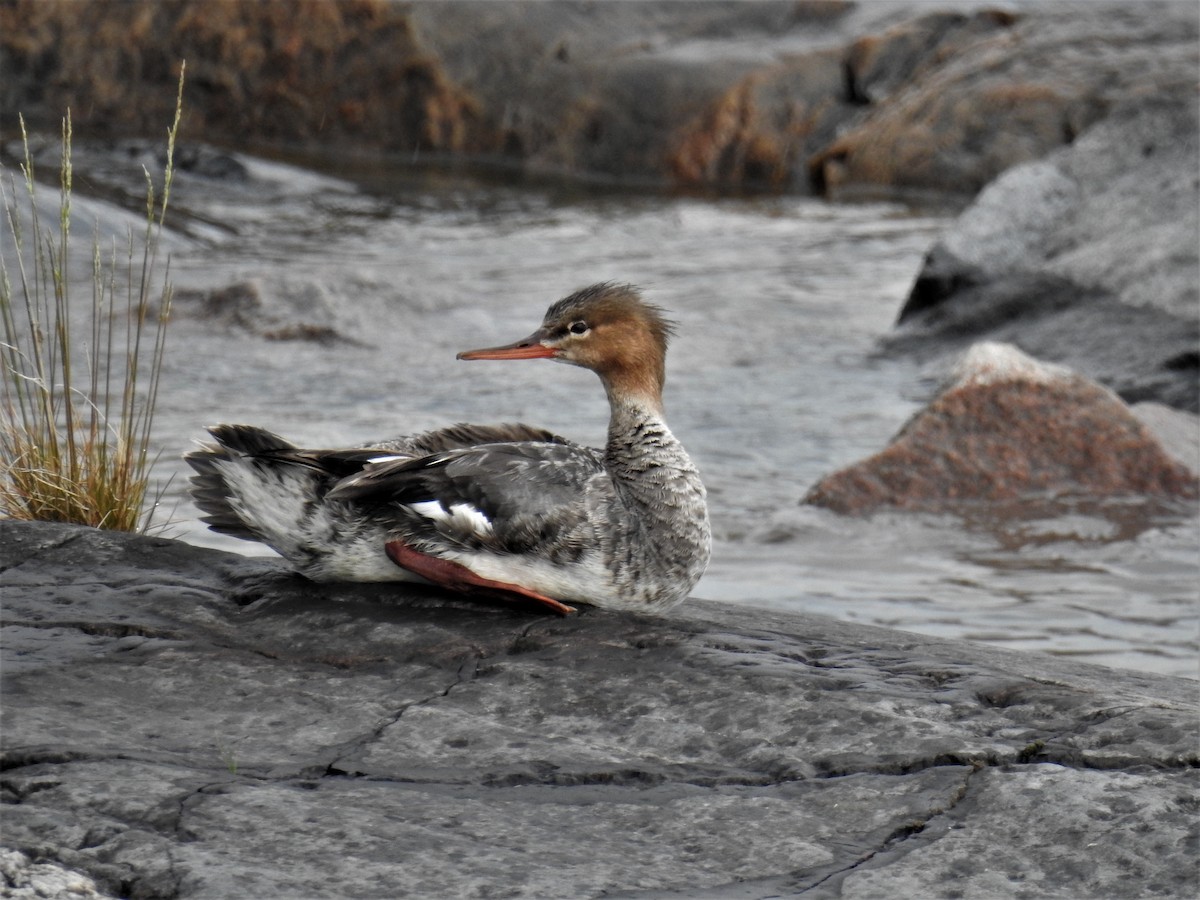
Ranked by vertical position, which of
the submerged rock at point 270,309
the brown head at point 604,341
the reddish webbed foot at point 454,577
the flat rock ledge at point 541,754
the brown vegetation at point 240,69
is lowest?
the flat rock ledge at point 541,754

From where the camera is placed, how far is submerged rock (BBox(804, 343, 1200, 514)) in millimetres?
7371

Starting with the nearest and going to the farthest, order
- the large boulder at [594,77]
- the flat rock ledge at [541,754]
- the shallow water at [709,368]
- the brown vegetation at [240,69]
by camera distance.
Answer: the flat rock ledge at [541,754] → the shallow water at [709,368] → the large boulder at [594,77] → the brown vegetation at [240,69]

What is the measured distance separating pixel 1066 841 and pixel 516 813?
1.05m

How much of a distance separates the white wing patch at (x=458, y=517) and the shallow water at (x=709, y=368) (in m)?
1.00

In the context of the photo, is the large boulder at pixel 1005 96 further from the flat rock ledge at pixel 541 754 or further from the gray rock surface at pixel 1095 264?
the flat rock ledge at pixel 541 754

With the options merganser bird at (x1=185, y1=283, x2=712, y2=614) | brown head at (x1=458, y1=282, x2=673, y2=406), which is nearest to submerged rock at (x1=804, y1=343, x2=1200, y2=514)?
brown head at (x1=458, y1=282, x2=673, y2=406)

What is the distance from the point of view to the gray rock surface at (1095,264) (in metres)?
9.24

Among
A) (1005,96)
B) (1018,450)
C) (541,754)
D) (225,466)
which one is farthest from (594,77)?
(541,754)

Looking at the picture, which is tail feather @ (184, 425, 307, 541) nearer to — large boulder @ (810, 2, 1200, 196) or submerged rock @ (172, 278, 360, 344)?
submerged rock @ (172, 278, 360, 344)

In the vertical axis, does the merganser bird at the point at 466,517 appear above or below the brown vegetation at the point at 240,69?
below

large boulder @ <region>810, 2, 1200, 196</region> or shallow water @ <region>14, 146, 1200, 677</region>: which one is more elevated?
large boulder @ <region>810, 2, 1200, 196</region>

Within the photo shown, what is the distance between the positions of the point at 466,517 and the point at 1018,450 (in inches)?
168

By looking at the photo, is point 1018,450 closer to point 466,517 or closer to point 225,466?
point 466,517

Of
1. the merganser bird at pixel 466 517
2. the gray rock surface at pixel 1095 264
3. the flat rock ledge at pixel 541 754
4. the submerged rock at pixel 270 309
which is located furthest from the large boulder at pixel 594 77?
the flat rock ledge at pixel 541 754
